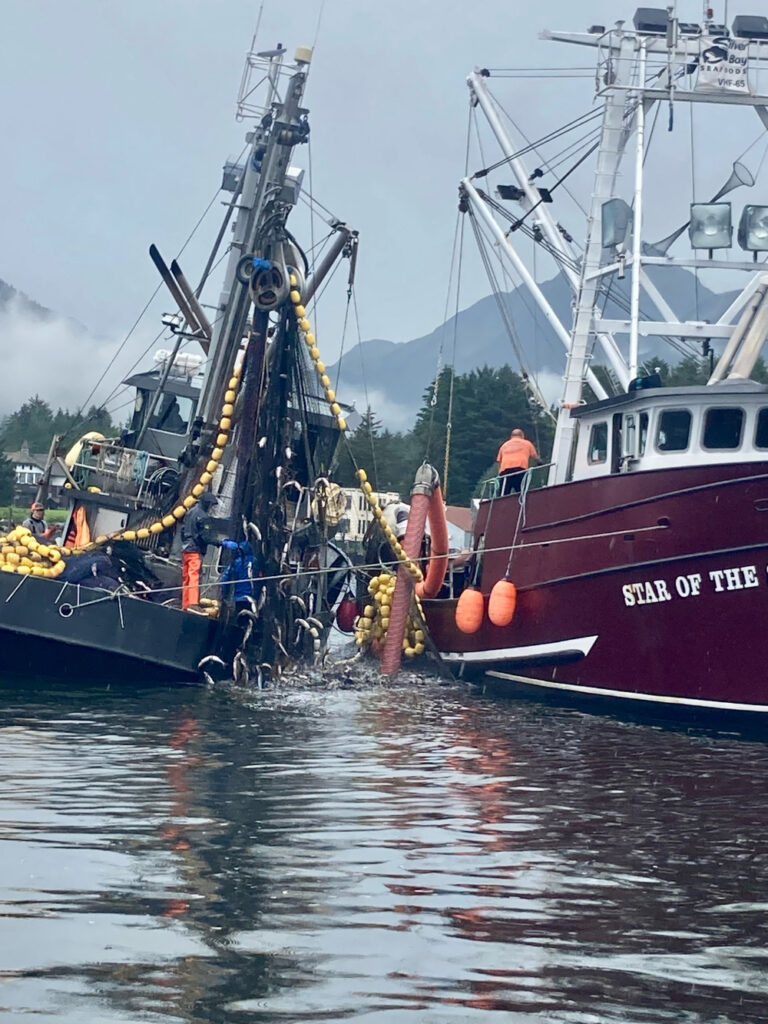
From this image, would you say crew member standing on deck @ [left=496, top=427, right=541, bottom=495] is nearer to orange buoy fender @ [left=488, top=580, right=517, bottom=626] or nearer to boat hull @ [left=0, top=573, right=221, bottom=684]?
orange buoy fender @ [left=488, top=580, right=517, bottom=626]

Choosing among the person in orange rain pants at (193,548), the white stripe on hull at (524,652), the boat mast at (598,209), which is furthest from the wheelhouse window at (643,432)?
the person in orange rain pants at (193,548)

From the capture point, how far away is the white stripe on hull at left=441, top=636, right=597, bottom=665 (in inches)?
761

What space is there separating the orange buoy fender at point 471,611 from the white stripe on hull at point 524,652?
1.60 ft

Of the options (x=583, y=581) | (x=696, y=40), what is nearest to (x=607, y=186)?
(x=696, y=40)

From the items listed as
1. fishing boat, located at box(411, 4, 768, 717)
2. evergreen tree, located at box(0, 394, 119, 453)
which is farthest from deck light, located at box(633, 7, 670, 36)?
evergreen tree, located at box(0, 394, 119, 453)

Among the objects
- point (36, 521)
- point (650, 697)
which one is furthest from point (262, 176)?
point (650, 697)

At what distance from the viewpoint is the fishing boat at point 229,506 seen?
19172 mm

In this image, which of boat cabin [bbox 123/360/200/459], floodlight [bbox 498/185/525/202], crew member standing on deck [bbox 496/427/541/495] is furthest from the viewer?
floodlight [bbox 498/185/525/202]

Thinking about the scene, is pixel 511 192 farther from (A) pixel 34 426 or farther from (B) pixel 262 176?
(A) pixel 34 426

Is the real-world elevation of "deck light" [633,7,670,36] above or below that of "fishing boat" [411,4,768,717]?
above

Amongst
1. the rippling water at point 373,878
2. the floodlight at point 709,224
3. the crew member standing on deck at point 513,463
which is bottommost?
the rippling water at point 373,878

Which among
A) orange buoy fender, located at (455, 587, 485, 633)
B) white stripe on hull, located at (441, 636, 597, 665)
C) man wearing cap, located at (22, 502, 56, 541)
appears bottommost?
white stripe on hull, located at (441, 636, 597, 665)

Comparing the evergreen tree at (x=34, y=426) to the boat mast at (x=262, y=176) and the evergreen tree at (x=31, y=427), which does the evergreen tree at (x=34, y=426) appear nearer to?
the evergreen tree at (x=31, y=427)

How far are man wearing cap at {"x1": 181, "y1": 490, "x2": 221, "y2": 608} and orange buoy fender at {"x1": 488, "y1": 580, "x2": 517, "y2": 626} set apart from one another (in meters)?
4.01
